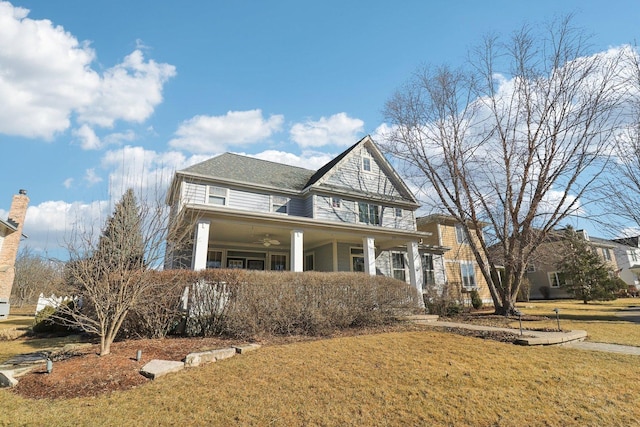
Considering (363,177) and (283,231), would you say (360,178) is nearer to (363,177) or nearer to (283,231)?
(363,177)

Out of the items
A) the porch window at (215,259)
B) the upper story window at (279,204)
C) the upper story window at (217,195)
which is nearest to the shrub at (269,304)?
the upper story window at (217,195)

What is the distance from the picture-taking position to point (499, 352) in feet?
19.6

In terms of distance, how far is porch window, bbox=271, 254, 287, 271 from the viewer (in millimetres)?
16266

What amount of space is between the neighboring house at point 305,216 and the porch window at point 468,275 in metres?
3.03

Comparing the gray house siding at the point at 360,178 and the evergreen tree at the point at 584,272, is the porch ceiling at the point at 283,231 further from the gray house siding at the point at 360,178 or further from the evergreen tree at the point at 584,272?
the evergreen tree at the point at 584,272

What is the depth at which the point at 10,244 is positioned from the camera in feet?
53.4

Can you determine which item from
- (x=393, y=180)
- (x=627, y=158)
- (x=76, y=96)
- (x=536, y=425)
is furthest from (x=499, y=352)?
(x=393, y=180)

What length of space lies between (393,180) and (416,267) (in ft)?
20.2

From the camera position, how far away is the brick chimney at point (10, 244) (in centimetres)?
1501

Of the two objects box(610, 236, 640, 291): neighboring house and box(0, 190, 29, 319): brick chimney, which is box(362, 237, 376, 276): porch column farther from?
box(610, 236, 640, 291): neighboring house

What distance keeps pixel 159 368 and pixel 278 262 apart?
11.7m

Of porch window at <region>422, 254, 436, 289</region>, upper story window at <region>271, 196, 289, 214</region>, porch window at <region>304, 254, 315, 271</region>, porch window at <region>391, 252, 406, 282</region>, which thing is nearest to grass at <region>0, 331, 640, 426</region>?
upper story window at <region>271, 196, 289, 214</region>

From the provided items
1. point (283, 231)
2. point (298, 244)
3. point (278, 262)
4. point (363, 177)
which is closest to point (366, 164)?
point (363, 177)

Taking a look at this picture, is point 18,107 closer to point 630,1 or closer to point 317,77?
point 317,77
